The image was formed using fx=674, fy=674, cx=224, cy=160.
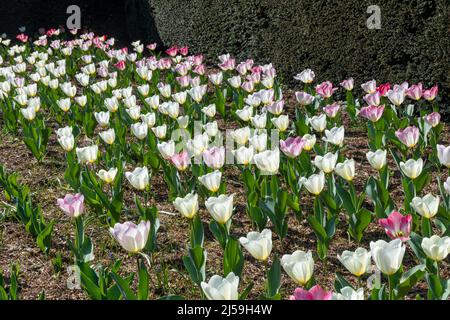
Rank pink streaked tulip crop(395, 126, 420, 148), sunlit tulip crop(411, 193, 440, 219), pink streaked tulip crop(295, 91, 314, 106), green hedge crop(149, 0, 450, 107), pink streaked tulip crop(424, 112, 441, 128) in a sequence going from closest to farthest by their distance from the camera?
1. sunlit tulip crop(411, 193, 440, 219)
2. pink streaked tulip crop(395, 126, 420, 148)
3. pink streaked tulip crop(424, 112, 441, 128)
4. pink streaked tulip crop(295, 91, 314, 106)
5. green hedge crop(149, 0, 450, 107)

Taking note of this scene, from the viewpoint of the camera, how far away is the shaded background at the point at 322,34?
466cm

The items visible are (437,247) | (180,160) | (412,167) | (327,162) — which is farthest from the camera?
(180,160)

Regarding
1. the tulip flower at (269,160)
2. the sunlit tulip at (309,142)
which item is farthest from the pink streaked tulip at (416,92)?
the tulip flower at (269,160)

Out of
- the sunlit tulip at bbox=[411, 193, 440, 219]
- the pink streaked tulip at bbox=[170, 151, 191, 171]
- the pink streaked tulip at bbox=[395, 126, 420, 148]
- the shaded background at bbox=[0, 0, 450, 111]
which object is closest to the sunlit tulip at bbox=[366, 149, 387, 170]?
the pink streaked tulip at bbox=[395, 126, 420, 148]

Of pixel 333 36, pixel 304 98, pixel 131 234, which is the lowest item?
pixel 131 234

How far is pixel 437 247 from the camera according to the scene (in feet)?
7.25

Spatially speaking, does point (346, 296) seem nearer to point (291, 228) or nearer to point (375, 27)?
point (291, 228)

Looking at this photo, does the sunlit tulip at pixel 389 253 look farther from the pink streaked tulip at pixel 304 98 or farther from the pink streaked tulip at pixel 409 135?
the pink streaked tulip at pixel 304 98

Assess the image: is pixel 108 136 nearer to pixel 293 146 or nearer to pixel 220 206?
pixel 293 146

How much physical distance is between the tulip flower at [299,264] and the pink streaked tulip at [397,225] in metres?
0.39

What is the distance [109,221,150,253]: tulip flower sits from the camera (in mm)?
2324

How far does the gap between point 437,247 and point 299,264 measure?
477mm

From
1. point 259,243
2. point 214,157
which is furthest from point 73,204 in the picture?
point 259,243

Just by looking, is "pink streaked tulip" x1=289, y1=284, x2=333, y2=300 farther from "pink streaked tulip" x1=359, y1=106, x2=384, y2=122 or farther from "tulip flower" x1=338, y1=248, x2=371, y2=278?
"pink streaked tulip" x1=359, y1=106, x2=384, y2=122
